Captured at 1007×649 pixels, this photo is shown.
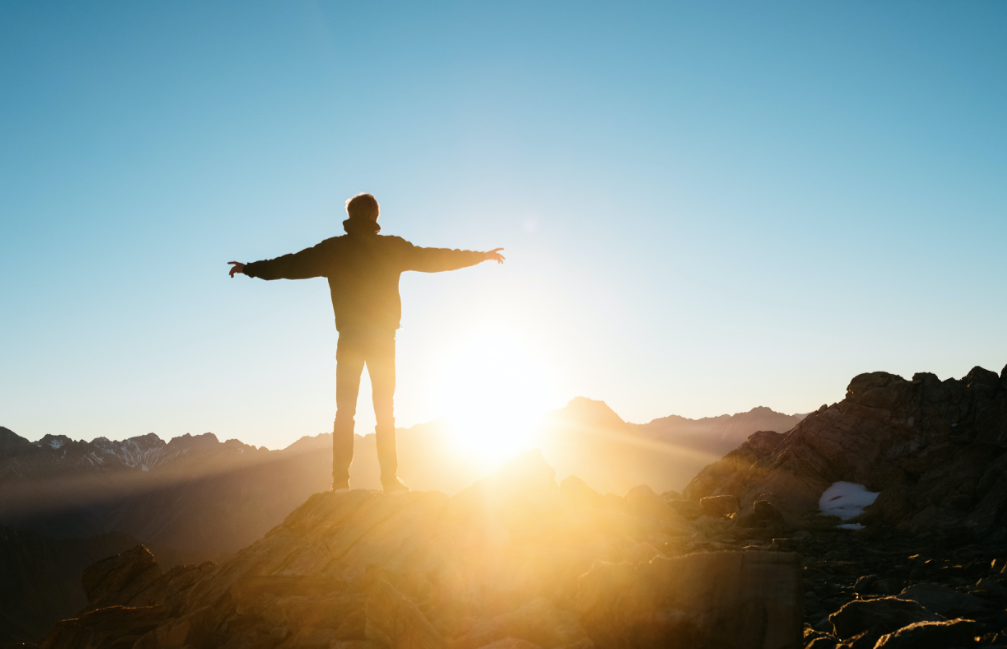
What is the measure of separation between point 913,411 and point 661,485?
377 feet

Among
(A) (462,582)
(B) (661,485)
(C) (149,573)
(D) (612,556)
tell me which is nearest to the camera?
(A) (462,582)

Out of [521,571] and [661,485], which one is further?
[661,485]

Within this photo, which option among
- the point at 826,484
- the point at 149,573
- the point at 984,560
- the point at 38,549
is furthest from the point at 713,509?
the point at 38,549

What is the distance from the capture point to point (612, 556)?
786 centimetres

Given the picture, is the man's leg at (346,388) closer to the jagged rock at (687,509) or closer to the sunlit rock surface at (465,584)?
the sunlit rock surface at (465,584)

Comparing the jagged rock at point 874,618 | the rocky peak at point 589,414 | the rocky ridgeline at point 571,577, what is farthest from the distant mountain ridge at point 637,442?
the jagged rock at point 874,618

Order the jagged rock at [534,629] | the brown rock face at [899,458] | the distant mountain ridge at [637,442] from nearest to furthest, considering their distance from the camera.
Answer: the jagged rock at [534,629]
the brown rock face at [899,458]
the distant mountain ridge at [637,442]

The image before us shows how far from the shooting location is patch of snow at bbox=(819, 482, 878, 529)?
16.1 metres

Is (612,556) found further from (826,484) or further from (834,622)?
(826,484)

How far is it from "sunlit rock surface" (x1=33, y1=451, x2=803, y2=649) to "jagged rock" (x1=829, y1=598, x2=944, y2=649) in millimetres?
926

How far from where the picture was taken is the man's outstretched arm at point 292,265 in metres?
9.55

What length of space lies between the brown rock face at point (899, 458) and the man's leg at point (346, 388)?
11172mm

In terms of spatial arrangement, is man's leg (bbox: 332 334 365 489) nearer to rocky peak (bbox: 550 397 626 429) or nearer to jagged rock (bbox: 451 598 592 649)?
jagged rock (bbox: 451 598 592 649)

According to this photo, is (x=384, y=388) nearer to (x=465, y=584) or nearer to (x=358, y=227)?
(x=358, y=227)
